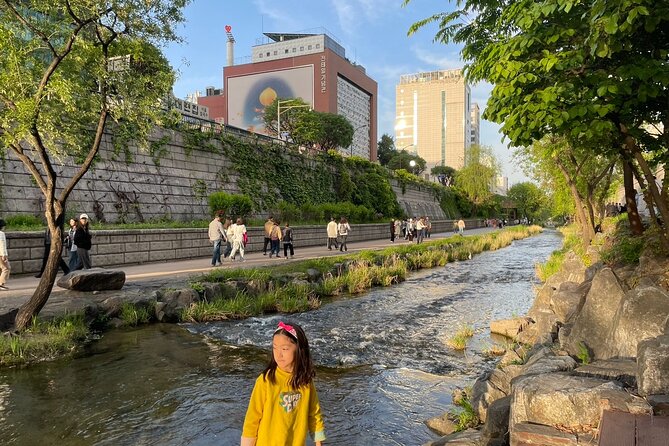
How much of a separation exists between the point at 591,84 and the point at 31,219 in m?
16.9

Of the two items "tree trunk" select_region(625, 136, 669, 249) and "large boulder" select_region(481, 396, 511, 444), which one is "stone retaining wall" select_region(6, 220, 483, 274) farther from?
"tree trunk" select_region(625, 136, 669, 249)

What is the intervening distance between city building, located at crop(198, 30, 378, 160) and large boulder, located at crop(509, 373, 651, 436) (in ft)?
292

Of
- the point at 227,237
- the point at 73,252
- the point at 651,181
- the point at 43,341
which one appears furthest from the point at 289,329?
the point at 227,237

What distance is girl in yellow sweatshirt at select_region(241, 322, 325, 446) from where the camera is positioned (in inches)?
123

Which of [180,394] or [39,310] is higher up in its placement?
[39,310]

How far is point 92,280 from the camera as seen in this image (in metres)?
11.0

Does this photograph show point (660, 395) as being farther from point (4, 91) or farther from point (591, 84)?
point (4, 91)

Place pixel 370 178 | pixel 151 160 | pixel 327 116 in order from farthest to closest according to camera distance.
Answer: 1. pixel 327 116
2. pixel 370 178
3. pixel 151 160

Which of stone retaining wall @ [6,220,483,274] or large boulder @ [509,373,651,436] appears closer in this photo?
large boulder @ [509,373,651,436]

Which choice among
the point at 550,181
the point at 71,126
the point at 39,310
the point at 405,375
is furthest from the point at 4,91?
the point at 550,181

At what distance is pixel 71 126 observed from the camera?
29.2ft

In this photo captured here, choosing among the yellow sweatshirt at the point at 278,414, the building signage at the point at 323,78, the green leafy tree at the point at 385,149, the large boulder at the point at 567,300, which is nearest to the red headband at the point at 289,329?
the yellow sweatshirt at the point at 278,414

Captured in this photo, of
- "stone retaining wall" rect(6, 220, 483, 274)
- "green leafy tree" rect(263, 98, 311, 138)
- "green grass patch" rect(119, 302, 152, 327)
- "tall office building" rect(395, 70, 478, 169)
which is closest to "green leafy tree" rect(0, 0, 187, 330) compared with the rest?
"green grass patch" rect(119, 302, 152, 327)

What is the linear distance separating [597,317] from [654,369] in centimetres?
230
